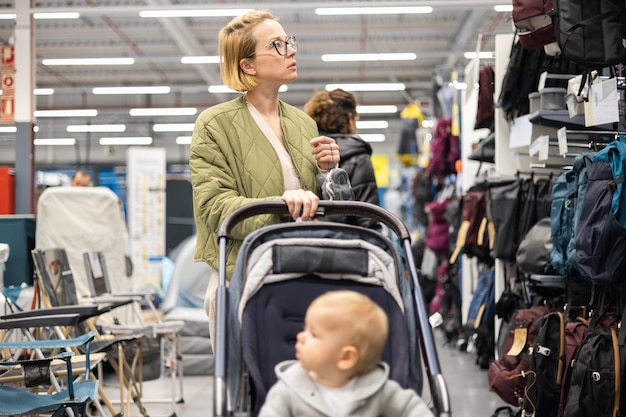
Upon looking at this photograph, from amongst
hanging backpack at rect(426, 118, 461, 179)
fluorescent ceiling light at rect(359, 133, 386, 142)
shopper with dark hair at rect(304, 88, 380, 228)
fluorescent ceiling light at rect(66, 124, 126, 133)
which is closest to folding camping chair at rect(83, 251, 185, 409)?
shopper with dark hair at rect(304, 88, 380, 228)

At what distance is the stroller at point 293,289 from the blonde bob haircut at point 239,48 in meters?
0.44

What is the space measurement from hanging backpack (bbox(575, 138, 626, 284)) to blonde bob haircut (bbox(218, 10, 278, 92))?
5.36 feet

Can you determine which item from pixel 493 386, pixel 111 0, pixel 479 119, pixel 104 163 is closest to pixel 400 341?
pixel 493 386

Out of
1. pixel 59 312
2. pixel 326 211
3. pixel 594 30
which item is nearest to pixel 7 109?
pixel 59 312

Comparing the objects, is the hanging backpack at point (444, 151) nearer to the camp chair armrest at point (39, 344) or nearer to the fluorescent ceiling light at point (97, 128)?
the camp chair armrest at point (39, 344)

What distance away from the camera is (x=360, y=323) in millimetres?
1908

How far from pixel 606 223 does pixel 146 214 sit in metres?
8.80

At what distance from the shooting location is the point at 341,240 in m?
2.31

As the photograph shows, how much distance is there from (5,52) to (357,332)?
6.76m

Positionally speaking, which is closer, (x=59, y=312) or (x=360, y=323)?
(x=360, y=323)

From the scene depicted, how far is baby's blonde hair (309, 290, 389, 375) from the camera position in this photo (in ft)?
6.24

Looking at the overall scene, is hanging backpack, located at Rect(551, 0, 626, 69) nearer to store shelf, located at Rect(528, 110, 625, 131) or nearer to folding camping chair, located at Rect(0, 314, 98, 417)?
store shelf, located at Rect(528, 110, 625, 131)

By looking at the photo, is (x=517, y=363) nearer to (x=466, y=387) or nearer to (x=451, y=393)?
(x=451, y=393)

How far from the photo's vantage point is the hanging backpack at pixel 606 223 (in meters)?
3.47
